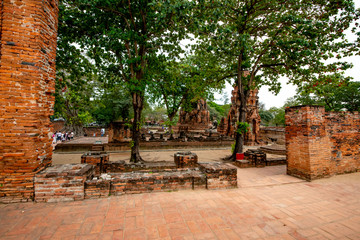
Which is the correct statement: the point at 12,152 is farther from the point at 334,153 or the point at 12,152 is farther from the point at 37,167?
the point at 334,153

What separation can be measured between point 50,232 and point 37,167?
5.66ft

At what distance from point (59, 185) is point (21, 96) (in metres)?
2.08

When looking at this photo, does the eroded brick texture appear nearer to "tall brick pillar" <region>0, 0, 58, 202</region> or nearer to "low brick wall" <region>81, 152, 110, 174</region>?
"low brick wall" <region>81, 152, 110, 174</region>

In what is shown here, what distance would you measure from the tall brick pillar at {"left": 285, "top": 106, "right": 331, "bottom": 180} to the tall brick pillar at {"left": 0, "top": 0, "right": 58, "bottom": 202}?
7.52 m

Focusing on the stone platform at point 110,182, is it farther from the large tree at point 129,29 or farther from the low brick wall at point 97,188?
the large tree at point 129,29

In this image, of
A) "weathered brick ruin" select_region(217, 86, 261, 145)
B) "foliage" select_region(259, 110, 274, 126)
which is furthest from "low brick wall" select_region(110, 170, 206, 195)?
"foliage" select_region(259, 110, 274, 126)

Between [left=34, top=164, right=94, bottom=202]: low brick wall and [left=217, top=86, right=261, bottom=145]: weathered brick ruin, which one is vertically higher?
[left=217, top=86, right=261, bottom=145]: weathered brick ruin

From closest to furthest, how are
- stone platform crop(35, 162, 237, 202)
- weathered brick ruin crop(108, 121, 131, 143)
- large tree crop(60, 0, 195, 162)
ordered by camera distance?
stone platform crop(35, 162, 237, 202), large tree crop(60, 0, 195, 162), weathered brick ruin crop(108, 121, 131, 143)

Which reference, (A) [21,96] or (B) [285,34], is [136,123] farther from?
(B) [285,34]

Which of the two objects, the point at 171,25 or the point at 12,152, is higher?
the point at 171,25

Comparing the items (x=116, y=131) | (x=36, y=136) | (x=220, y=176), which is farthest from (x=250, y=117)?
(x=36, y=136)

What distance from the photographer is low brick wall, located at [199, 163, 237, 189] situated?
427 centimetres

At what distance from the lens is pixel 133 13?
6906mm

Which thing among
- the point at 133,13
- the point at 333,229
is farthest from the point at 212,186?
the point at 133,13
